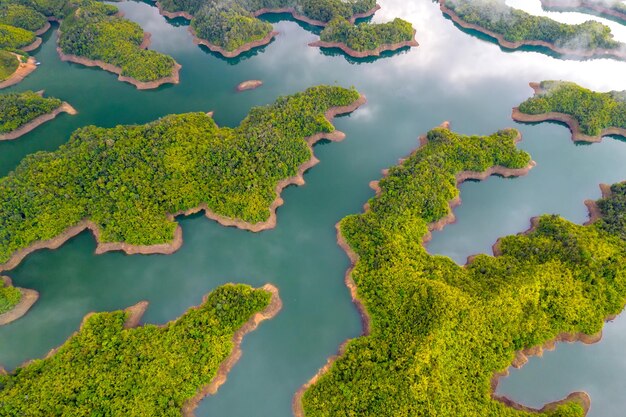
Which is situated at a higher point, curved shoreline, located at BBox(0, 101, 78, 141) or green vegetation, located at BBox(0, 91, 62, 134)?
green vegetation, located at BBox(0, 91, 62, 134)

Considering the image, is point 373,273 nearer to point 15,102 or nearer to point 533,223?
point 533,223

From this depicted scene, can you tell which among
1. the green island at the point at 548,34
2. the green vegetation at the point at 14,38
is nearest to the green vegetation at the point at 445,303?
the green island at the point at 548,34

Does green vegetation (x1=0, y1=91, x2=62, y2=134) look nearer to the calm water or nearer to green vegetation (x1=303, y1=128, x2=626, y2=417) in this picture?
the calm water

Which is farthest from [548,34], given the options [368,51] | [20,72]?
[20,72]

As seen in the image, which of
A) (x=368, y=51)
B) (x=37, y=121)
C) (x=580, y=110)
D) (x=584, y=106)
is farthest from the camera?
(x=368, y=51)

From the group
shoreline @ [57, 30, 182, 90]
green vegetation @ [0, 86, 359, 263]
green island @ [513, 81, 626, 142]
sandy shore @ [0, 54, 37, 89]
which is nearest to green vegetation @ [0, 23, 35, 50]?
sandy shore @ [0, 54, 37, 89]

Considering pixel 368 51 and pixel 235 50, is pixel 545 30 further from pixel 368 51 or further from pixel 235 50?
pixel 235 50

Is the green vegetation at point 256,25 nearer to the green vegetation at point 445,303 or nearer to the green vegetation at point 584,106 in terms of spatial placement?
the green vegetation at point 584,106
